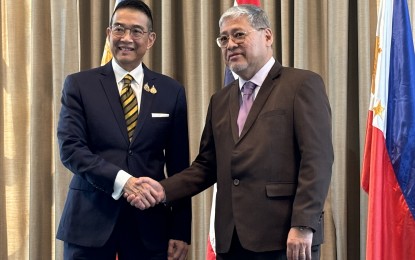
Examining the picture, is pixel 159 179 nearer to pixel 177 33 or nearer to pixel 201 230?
pixel 201 230

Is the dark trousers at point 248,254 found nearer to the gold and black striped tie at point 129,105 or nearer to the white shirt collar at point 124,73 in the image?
the gold and black striped tie at point 129,105

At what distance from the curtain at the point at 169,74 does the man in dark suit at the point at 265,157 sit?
1559 mm

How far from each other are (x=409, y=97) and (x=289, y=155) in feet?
4.24

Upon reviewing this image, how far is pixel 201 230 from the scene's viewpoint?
4.38 m

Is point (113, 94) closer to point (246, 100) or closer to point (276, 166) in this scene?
point (246, 100)

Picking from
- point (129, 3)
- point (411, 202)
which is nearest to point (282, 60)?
point (411, 202)

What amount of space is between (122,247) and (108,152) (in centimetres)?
39

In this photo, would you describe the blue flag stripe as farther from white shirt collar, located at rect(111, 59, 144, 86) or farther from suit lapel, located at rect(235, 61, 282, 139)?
white shirt collar, located at rect(111, 59, 144, 86)

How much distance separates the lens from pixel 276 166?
2441 millimetres

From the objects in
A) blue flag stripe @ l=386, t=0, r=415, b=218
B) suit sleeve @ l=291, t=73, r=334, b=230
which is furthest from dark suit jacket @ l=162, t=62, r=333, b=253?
blue flag stripe @ l=386, t=0, r=415, b=218

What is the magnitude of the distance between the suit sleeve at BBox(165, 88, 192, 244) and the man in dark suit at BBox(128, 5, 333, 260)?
0.13 meters

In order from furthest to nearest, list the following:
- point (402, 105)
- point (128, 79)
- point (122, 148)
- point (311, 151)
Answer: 1. point (402, 105)
2. point (128, 79)
3. point (122, 148)
4. point (311, 151)

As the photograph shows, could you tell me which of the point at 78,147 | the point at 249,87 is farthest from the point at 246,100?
the point at 78,147

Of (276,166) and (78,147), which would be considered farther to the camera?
(78,147)
